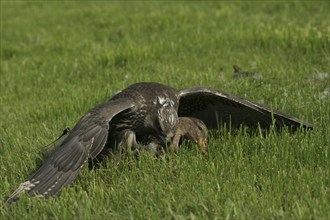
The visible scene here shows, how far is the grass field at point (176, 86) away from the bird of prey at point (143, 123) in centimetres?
18

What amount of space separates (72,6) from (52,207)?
11014 mm

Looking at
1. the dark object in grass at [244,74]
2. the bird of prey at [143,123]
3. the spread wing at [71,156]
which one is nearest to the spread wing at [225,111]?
the bird of prey at [143,123]

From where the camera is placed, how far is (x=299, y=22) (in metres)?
9.93

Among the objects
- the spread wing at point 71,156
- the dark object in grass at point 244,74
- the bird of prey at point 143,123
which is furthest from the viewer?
the dark object in grass at point 244,74

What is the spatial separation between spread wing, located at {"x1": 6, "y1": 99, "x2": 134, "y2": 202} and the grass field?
128mm

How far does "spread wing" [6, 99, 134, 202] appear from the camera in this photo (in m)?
4.09

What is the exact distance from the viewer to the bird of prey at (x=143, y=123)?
4.22 m

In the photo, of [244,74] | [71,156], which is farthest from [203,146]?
[244,74]

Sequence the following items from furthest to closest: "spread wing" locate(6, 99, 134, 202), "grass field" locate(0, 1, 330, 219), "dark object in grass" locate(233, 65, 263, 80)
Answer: "dark object in grass" locate(233, 65, 263, 80), "spread wing" locate(6, 99, 134, 202), "grass field" locate(0, 1, 330, 219)

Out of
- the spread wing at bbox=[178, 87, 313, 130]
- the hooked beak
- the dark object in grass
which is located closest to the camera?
the hooked beak

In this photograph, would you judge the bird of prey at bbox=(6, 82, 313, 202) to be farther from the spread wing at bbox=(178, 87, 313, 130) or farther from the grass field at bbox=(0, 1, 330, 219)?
the grass field at bbox=(0, 1, 330, 219)

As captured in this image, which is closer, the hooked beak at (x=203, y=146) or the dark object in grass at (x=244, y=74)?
the hooked beak at (x=203, y=146)

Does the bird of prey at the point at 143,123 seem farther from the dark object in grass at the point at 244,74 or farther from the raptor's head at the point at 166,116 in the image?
the dark object in grass at the point at 244,74

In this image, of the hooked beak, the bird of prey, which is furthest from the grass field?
the bird of prey
